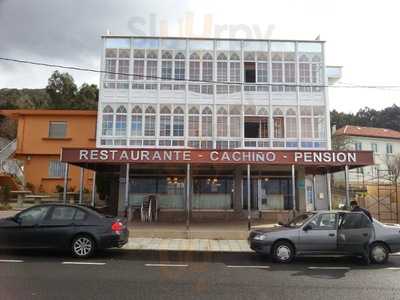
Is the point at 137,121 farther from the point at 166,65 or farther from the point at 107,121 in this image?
the point at 166,65

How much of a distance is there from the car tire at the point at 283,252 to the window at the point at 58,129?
2204 centimetres

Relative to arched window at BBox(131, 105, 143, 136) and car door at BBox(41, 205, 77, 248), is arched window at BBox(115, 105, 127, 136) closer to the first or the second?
arched window at BBox(131, 105, 143, 136)

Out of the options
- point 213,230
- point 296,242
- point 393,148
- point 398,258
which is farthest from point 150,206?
point 393,148

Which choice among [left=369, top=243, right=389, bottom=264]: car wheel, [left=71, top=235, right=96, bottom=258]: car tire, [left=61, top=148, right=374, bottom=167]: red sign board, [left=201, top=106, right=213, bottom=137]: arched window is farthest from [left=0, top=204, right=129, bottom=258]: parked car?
[left=201, top=106, right=213, bottom=137]: arched window

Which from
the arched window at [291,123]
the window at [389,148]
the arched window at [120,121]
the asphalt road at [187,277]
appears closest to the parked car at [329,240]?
the asphalt road at [187,277]

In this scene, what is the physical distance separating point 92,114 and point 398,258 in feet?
72.9

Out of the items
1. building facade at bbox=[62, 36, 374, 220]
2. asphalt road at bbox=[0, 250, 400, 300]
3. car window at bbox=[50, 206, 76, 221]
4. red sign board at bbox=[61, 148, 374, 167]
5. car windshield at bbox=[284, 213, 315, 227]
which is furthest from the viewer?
building facade at bbox=[62, 36, 374, 220]

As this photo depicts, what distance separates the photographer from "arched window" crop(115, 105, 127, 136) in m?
22.0

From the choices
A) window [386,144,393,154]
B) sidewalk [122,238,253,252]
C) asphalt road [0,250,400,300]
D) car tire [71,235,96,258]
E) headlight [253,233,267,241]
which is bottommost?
asphalt road [0,250,400,300]

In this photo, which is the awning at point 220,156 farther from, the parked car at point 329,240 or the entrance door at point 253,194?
the entrance door at point 253,194

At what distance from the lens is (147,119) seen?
22.2 m

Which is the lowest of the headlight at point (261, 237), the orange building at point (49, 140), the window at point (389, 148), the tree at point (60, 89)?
the headlight at point (261, 237)

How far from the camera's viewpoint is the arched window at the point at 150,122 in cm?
2206

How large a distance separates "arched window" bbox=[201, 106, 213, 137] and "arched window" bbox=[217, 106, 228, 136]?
18.7 inches
